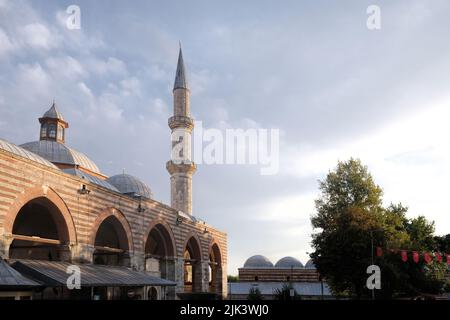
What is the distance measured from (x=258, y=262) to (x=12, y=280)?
157 feet

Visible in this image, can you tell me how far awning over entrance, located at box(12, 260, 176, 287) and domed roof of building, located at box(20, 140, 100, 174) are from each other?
14.7 meters

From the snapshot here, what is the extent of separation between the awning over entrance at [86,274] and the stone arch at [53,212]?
1.48 m

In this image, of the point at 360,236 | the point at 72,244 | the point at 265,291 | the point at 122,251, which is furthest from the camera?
the point at 265,291

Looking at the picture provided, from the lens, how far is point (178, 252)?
3441 centimetres

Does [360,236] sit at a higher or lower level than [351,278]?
higher

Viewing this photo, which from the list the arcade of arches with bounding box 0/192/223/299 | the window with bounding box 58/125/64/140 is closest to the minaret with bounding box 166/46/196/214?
the arcade of arches with bounding box 0/192/223/299

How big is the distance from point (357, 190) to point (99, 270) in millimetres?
20564

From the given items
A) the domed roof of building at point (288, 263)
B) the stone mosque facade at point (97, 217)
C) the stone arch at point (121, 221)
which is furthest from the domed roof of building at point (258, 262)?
the stone arch at point (121, 221)

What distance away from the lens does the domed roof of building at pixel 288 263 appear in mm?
61469

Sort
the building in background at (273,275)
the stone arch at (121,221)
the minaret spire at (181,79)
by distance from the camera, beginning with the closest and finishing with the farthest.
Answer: the stone arch at (121,221)
the minaret spire at (181,79)
the building in background at (273,275)

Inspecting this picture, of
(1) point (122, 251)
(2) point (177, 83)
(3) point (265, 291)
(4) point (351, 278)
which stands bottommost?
(3) point (265, 291)

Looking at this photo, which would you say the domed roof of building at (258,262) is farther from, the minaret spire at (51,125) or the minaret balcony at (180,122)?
the minaret spire at (51,125)
